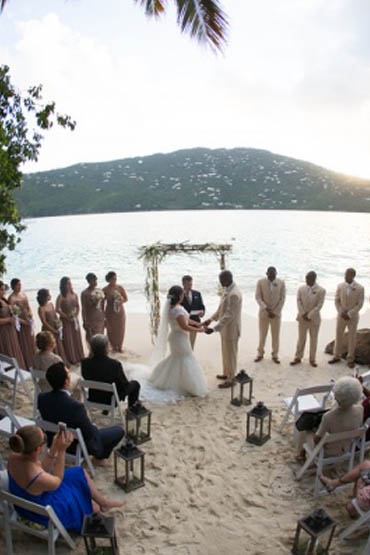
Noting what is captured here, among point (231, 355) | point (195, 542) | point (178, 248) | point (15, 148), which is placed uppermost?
point (15, 148)

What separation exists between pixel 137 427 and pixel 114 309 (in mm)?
4220

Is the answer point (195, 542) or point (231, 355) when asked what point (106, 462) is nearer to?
point (195, 542)

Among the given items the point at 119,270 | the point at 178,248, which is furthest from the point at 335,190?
the point at 178,248

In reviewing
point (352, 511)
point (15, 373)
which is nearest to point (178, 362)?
point (15, 373)

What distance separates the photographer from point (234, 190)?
82812 millimetres

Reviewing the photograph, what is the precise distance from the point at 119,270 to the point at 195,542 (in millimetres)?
28479

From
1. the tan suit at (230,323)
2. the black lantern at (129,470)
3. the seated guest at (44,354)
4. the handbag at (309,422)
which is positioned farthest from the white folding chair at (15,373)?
the handbag at (309,422)

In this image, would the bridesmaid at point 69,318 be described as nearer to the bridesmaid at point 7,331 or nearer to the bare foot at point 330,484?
the bridesmaid at point 7,331

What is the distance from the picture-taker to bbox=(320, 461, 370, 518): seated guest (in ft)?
12.8

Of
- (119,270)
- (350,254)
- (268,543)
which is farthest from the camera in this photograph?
(350,254)

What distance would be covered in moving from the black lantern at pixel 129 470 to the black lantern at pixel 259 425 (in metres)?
1.57

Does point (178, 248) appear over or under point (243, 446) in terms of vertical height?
over

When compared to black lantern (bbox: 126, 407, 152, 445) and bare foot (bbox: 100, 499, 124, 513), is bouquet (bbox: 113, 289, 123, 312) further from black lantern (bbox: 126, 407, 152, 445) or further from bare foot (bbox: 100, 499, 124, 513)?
bare foot (bbox: 100, 499, 124, 513)

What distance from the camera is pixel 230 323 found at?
7.71 m
